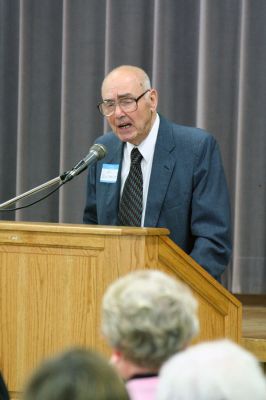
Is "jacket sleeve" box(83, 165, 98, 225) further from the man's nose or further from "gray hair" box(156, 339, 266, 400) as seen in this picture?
"gray hair" box(156, 339, 266, 400)

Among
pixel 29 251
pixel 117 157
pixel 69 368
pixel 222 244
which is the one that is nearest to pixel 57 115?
pixel 117 157

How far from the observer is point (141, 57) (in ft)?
18.9

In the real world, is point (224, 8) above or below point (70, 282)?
above

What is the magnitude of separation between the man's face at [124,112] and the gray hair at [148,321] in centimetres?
212

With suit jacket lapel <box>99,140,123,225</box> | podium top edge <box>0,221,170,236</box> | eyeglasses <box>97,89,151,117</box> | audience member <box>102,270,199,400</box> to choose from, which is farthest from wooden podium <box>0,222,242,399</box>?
audience member <box>102,270,199,400</box>

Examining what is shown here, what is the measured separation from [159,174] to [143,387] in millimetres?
2169

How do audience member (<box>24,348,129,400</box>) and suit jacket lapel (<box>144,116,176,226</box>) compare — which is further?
suit jacket lapel (<box>144,116,176,226</box>)

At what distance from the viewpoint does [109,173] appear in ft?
12.8

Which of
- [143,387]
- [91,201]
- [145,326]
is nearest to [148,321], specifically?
[145,326]

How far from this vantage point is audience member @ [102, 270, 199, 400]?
1711 mm

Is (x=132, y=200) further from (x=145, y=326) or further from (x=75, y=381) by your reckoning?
(x=75, y=381)

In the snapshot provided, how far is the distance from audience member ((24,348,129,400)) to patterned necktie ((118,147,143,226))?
2.51 meters

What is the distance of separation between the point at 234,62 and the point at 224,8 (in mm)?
347

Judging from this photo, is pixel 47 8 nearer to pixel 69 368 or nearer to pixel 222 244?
pixel 222 244
